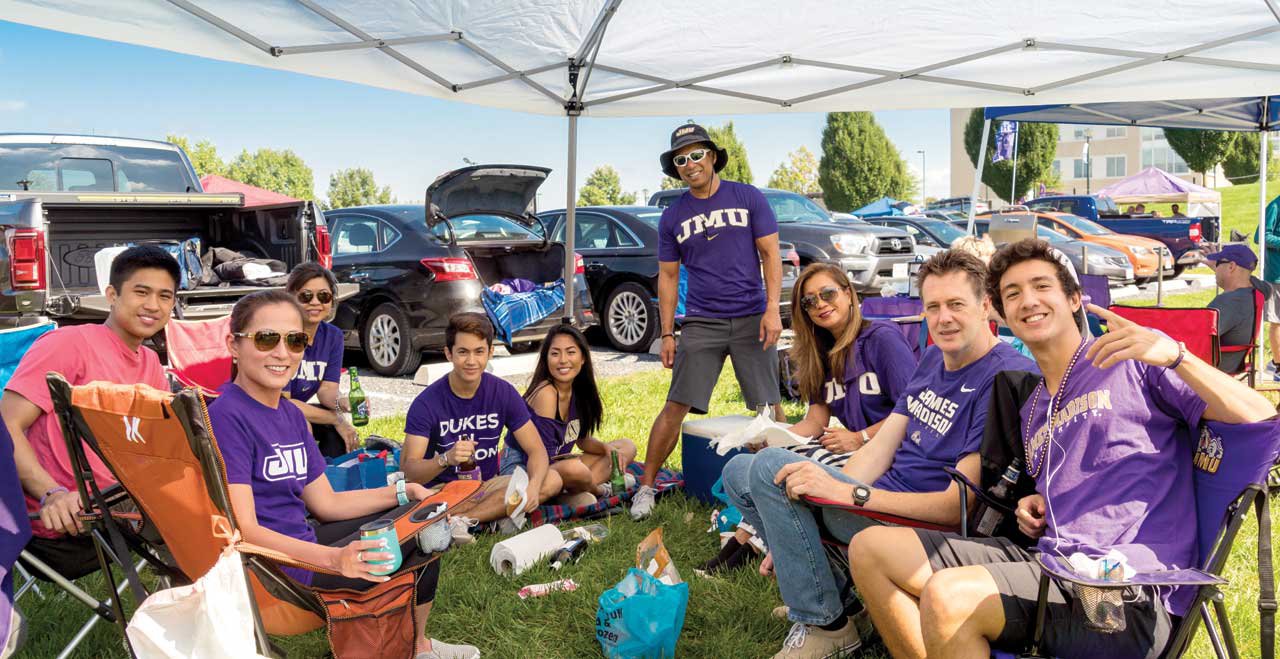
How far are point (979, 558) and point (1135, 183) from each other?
105ft

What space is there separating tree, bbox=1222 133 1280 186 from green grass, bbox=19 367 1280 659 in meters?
43.2

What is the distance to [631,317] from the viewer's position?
9.48 metres

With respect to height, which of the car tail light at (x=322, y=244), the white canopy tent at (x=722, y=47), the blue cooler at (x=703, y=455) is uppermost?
the white canopy tent at (x=722, y=47)

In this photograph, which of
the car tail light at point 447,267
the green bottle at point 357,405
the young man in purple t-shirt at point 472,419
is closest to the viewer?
the young man in purple t-shirt at point 472,419

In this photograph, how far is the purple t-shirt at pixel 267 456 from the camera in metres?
2.44

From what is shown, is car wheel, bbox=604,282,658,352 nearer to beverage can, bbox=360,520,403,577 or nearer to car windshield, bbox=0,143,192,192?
car windshield, bbox=0,143,192,192

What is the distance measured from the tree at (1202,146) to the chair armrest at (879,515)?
41283 millimetres

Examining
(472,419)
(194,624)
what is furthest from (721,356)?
(194,624)

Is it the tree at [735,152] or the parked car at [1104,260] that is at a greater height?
the tree at [735,152]

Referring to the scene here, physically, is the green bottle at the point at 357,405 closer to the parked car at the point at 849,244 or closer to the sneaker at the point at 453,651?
the sneaker at the point at 453,651

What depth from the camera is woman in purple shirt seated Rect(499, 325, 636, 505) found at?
445cm

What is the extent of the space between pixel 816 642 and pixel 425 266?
5.76 meters

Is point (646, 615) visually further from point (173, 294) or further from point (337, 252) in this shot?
point (337, 252)

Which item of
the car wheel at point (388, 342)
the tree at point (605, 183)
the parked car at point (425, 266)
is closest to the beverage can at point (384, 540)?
the parked car at point (425, 266)
